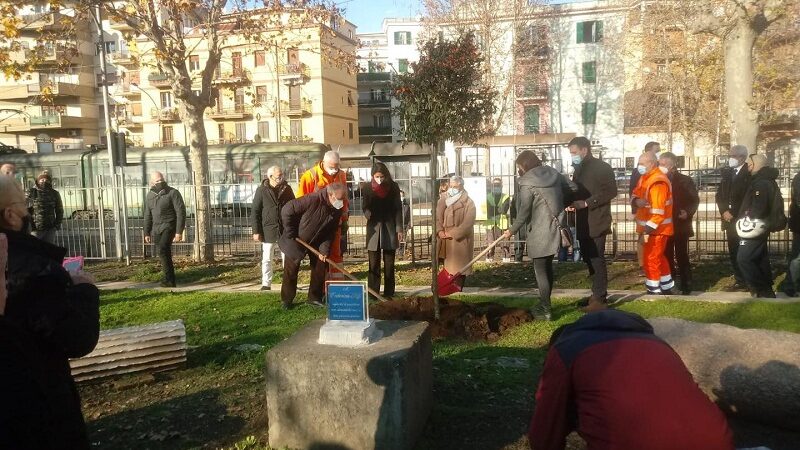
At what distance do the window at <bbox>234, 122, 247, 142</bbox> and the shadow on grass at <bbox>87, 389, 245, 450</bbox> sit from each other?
160 ft

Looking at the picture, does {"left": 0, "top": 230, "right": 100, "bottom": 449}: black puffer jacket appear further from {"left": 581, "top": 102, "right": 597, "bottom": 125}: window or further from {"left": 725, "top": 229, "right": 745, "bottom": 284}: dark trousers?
{"left": 581, "top": 102, "right": 597, "bottom": 125}: window

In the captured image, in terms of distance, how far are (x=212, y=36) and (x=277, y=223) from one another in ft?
18.0

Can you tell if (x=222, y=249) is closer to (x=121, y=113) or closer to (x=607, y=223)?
(x=607, y=223)

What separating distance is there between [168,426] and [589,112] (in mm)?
44384

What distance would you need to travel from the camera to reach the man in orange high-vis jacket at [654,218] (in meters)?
7.83

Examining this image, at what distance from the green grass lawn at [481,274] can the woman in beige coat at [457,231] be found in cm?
111

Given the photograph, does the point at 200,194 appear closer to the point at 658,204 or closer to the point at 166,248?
the point at 166,248

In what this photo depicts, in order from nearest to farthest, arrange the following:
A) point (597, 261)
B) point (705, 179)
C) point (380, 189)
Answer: point (597, 261)
point (380, 189)
point (705, 179)

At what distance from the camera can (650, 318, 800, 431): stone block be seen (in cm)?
420

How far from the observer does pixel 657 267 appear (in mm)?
8172

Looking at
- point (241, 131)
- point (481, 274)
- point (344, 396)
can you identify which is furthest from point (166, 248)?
point (241, 131)

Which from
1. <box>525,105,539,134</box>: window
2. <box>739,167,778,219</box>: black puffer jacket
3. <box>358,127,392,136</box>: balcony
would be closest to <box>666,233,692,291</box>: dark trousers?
<box>739,167,778,219</box>: black puffer jacket

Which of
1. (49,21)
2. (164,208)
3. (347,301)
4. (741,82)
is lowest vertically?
(347,301)

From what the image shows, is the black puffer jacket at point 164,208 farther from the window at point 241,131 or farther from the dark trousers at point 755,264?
the window at point 241,131
